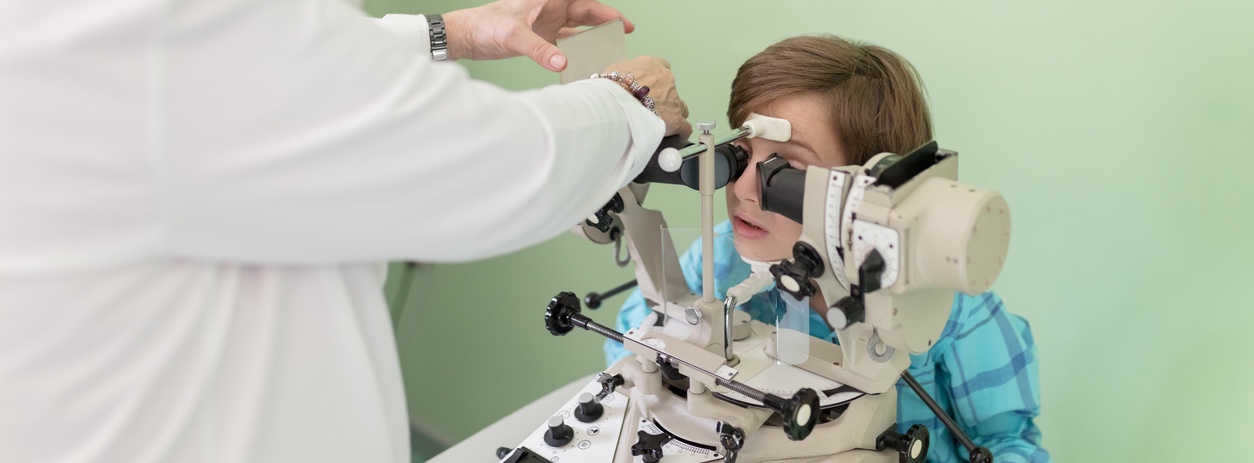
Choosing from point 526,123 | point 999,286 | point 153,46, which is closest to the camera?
point 153,46

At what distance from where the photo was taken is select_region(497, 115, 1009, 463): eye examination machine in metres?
0.77

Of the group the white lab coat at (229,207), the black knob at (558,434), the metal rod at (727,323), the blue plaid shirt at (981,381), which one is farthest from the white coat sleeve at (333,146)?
the blue plaid shirt at (981,381)

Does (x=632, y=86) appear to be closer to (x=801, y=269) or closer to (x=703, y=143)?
(x=703, y=143)

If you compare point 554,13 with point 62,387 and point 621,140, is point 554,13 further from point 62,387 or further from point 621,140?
point 62,387

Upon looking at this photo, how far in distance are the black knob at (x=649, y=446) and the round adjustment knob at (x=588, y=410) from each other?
0.10 meters

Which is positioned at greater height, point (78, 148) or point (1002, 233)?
point (78, 148)

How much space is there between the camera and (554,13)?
1243 millimetres

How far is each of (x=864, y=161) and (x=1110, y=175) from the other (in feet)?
1.42

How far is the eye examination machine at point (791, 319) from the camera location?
2.52 feet

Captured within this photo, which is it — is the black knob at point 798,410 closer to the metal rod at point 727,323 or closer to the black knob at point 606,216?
the metal rod at point 727,323

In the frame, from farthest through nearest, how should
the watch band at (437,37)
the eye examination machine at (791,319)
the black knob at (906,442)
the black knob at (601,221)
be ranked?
the watch band at (437,37)
the black knob at (601,221)
the black knob at (906,442)
the eye examination machine at (791,319)

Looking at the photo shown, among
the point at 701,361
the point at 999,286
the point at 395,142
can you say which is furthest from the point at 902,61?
the point at 395,142

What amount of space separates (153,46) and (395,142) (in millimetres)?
158

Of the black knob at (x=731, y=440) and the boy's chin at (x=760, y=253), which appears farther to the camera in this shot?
the boy's chin at (x=760, y=253)
